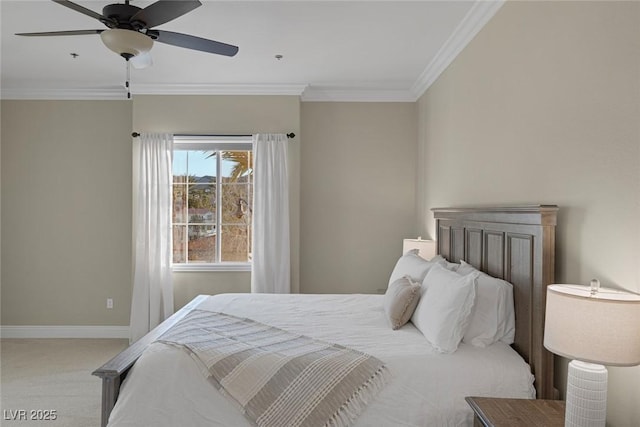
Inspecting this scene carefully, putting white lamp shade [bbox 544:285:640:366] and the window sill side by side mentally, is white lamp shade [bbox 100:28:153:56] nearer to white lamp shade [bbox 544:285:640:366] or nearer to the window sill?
white lamp shade [bbox 544:285:640:366]

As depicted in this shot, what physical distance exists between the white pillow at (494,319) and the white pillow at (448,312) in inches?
3.5

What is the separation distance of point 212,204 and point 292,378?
2994 mm

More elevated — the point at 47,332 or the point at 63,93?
the point at 63,93

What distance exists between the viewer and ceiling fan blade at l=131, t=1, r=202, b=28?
199cm

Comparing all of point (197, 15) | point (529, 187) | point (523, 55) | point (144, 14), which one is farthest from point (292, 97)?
point (529, 187)

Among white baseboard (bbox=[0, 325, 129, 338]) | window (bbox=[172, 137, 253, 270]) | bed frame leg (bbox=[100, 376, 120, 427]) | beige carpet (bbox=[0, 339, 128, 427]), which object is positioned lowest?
beige carpet (bbox=[0, 339, 128, 427])

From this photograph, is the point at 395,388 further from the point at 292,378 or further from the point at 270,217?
the point at 270,217

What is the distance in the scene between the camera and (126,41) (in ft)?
7.11

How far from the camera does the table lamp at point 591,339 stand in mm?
1194

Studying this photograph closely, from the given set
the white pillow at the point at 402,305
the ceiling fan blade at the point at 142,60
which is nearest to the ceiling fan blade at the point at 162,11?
the ceiling fan blade at the point at 142,60

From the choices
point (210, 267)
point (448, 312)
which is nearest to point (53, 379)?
point (210, 267)

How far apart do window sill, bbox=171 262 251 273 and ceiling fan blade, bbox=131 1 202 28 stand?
8.83 ft

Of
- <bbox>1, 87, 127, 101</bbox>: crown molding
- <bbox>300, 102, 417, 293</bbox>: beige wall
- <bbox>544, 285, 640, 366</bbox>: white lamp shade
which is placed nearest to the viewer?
<bbox>544, 285, 640, 366</bbox>: white lamp shade

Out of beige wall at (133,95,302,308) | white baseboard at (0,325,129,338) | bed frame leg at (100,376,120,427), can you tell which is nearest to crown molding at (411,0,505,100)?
beige wall at (133,95,302,308)
